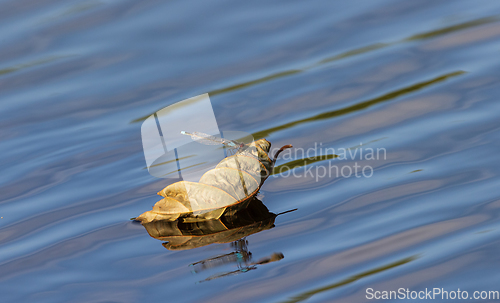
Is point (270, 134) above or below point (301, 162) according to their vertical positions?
above

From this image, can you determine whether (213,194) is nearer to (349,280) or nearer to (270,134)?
(349,280)

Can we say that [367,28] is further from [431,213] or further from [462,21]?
[431,213]

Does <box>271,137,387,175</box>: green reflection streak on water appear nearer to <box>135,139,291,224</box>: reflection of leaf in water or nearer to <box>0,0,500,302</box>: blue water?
<box>0,0,500,302</box>: blue water

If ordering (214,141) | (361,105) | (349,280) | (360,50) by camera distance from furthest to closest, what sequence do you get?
1. (360,50)
2. (361,105)
3. (214,141)
4. (349,280)

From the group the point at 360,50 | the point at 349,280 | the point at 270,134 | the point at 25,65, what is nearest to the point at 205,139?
the point at 270,134

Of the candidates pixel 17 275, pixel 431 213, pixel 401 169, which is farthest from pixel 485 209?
pixel 17 275

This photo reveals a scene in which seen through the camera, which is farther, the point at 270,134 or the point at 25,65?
the point at 25,65

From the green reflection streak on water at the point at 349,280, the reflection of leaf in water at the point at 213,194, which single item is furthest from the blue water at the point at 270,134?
the reflection of leaf in water at the point at 213,194
